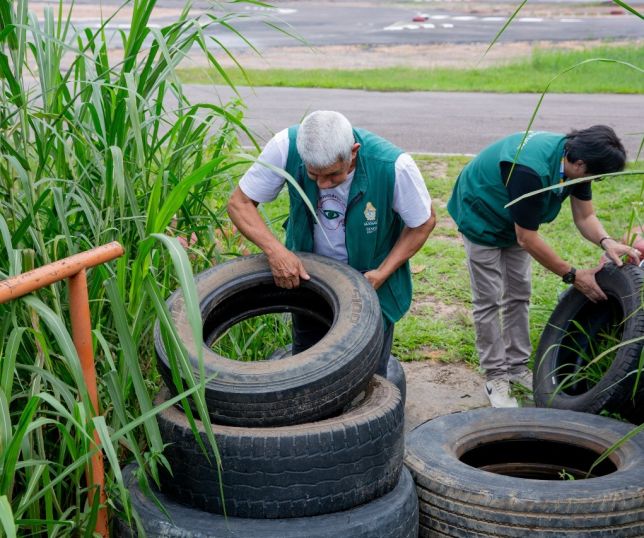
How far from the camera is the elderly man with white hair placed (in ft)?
12.8

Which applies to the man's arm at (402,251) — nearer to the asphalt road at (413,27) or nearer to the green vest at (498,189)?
the green vest at (498,189)

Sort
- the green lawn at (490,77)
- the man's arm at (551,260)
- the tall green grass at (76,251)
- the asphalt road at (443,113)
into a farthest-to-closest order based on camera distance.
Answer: the green lawn at (490,77) < the asphalt road at (443,113) < the man's arm at (551,260) < the tall green grass at (76,251)

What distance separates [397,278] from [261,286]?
0.62 m

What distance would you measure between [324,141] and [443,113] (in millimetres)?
9431

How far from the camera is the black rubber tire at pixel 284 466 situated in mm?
3014

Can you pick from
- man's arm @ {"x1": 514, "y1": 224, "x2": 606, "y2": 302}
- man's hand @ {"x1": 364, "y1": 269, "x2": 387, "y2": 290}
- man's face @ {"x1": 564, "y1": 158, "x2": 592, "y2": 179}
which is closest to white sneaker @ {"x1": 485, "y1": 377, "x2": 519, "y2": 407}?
man's arm @ {"x1": 514, "y1": 224, "x2": 606, "y2": 302}

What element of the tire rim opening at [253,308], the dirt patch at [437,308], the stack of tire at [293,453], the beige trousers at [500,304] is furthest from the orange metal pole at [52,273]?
the dirt patch at [437,308]

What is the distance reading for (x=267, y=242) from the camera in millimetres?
3990

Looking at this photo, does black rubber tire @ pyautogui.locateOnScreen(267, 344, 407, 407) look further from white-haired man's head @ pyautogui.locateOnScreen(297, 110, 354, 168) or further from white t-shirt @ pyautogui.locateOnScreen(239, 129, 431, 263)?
white-haired man's head @ pyautogui.locateOnScreen(297, 110, 354, 168)

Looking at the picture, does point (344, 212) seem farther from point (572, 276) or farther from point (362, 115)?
point (362, 115)

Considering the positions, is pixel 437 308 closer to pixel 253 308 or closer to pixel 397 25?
pixel 253 308

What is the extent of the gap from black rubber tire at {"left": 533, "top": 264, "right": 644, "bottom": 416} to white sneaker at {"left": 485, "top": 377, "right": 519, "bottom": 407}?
195 mm

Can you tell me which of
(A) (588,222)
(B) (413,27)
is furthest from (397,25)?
(A) (588,222)

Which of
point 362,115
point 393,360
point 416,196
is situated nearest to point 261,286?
point 416,196
